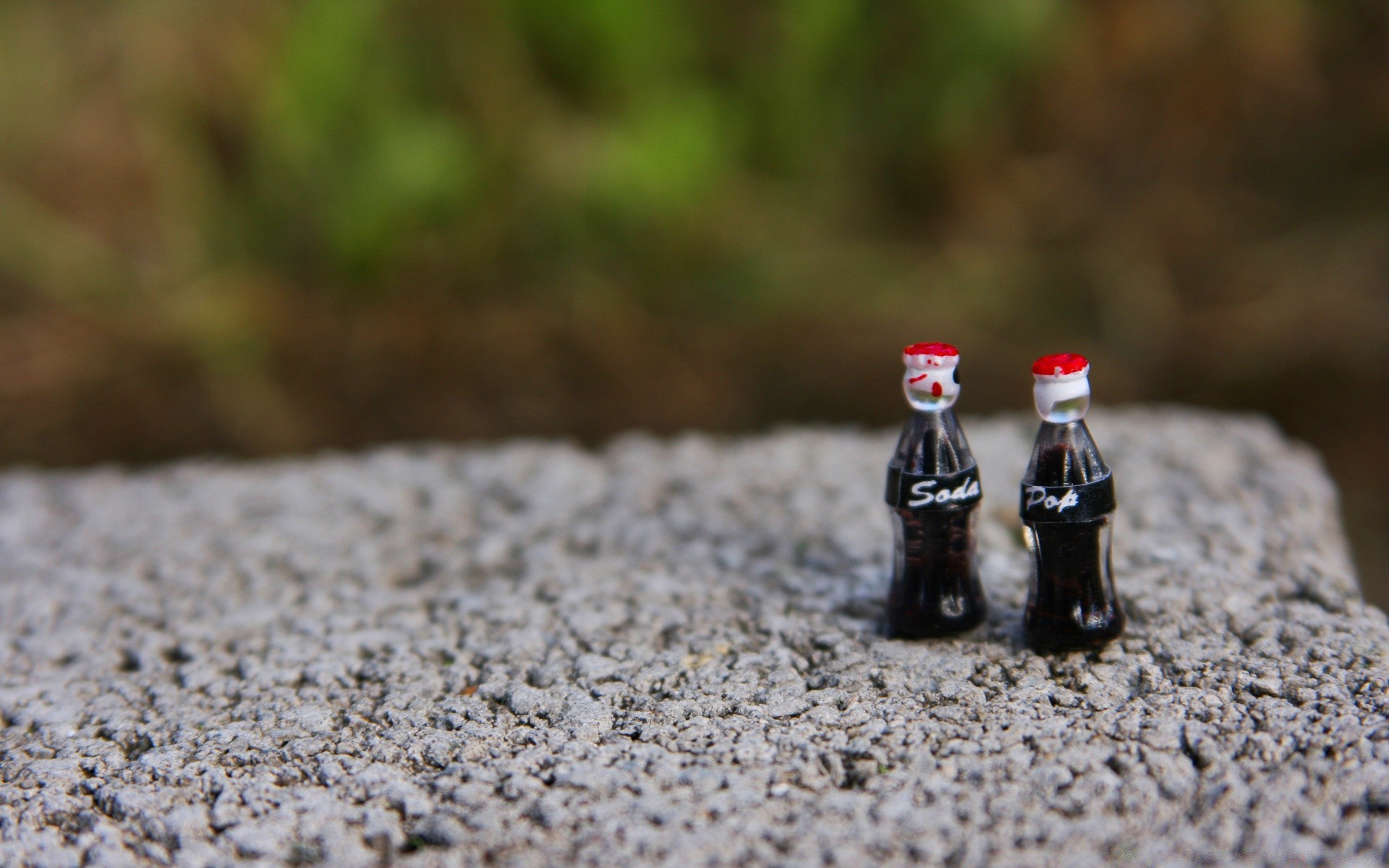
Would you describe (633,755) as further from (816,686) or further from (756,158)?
(756,158)

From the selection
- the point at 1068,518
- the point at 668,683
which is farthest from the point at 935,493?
the point at 668,683

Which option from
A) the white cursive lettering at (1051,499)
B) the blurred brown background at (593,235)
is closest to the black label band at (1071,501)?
the white cursive lettering at (1051,499)

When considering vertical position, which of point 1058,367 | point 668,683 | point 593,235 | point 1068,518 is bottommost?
point 668,683

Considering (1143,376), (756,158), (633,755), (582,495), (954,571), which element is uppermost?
(756,158)

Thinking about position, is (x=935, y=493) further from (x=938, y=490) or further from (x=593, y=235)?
(x=593, y=235)

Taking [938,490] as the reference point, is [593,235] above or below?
above

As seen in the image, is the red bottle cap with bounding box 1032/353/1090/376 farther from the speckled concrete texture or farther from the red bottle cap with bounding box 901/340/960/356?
the speckled concrete texture

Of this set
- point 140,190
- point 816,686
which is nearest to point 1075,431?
point 816,686
